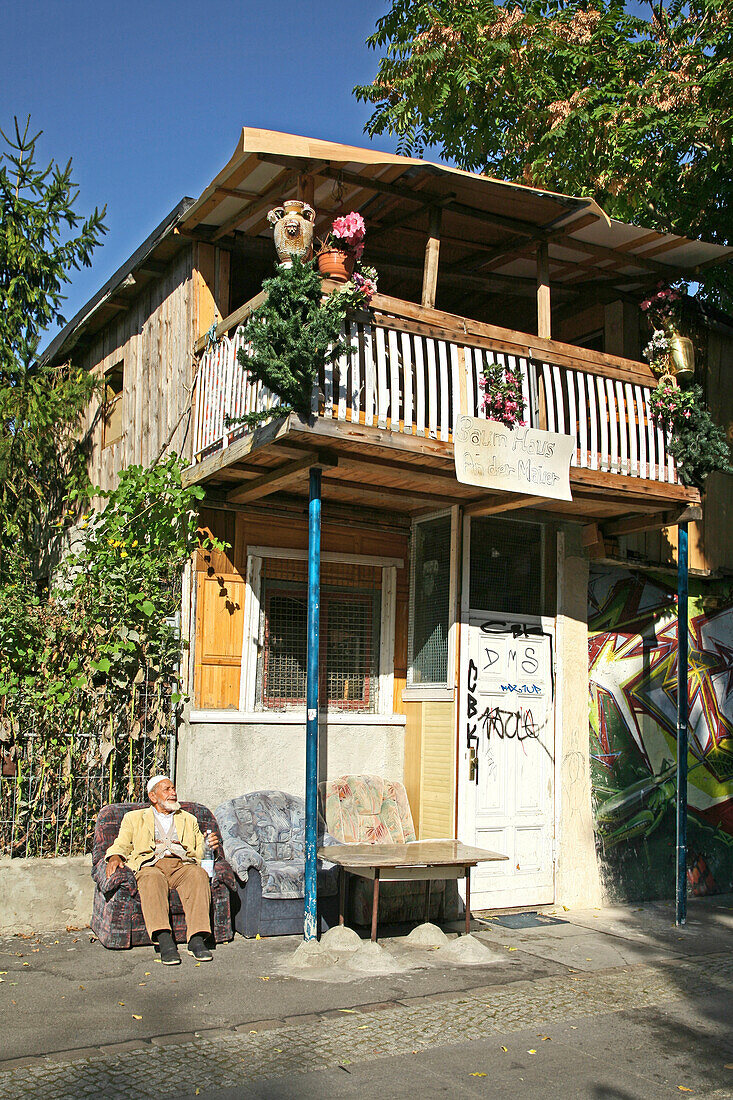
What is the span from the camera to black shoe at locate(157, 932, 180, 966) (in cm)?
661

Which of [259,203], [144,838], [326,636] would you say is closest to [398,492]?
[326,636]

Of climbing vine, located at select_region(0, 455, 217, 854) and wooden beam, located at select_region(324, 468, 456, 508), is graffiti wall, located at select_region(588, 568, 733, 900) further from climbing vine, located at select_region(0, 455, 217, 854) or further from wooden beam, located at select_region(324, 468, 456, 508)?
climbing vine, located at select_region(0, 455, 217, 854)

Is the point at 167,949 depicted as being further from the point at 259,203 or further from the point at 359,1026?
the point at 259,203

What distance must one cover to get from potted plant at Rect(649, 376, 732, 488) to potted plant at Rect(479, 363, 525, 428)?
1.90 metres

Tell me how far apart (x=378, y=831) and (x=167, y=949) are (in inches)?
103

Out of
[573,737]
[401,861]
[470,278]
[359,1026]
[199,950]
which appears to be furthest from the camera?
[470,278]

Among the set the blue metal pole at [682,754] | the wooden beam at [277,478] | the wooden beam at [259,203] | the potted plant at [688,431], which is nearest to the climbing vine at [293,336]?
the wooden beam at [277,478]

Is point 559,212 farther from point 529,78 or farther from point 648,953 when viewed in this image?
point 648,953

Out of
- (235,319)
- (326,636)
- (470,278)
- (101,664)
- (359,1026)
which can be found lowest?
(359,1026)

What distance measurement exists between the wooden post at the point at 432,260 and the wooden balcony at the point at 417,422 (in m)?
0.24

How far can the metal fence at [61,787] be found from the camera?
25.3ft

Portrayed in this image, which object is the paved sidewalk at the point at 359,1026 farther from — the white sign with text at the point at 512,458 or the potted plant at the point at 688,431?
the potted plant at the point at 688,431

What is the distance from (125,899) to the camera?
6.96 m

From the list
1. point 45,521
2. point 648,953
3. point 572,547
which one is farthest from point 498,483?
point 45,521
